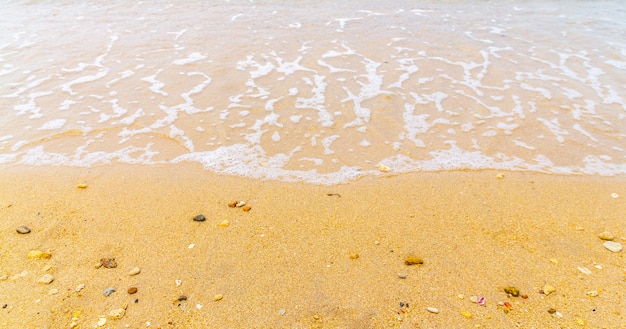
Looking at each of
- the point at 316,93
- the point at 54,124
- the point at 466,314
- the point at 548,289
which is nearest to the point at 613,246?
the point at 548,289

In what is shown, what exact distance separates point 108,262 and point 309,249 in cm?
143

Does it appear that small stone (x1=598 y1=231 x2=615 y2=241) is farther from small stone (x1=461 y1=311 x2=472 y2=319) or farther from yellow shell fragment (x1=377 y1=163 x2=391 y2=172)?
yellow shell fragment (x1=377 y1=163 x2=391 y2=172)

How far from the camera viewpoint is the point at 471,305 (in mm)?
2510

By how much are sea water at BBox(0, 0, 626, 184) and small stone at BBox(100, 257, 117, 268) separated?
1424mm

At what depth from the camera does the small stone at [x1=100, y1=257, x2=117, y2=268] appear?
283cm

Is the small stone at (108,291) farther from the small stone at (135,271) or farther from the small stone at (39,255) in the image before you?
the small stone at (39,255)

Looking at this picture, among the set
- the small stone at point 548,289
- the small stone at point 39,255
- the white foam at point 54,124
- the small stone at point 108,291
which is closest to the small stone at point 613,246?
the small stone at point 548,289

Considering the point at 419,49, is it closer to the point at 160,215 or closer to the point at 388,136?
the point at 388,136

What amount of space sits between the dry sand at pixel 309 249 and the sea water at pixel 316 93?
0.36 m

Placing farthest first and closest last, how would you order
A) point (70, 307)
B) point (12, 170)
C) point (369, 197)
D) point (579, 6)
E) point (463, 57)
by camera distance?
point (579, 6)
point (463, 57)
point (12, 170)
point (369, 197)
point (70, 307)

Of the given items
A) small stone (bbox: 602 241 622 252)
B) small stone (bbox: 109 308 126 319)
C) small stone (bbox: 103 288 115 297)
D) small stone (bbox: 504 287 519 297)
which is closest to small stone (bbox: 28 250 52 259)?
small stone (bbox: 103 288 115 297)

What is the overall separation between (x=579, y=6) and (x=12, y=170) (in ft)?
42.7

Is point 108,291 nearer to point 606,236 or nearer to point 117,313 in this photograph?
point 117,313

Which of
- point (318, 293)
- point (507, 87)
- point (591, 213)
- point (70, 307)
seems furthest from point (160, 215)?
point (507, 87)
